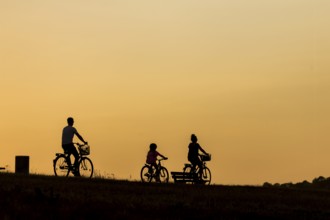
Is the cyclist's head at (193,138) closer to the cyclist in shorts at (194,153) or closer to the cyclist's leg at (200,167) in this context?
the cyclist in shorts at (194,153)

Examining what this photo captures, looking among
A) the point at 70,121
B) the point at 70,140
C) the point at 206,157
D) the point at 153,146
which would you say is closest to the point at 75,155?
the point at 70,140

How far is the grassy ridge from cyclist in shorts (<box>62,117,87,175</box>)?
238 cm

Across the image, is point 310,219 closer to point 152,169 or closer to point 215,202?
point 215,202

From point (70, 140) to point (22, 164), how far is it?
8.19 m

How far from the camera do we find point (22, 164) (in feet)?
132

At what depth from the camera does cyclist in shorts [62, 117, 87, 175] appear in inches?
1278

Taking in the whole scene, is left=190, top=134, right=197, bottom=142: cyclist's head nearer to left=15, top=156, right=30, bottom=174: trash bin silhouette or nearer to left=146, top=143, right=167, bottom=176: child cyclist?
left=146, top=143, right=167, bottom=176: child cyclist

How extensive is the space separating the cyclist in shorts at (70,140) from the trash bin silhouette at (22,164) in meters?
7.20

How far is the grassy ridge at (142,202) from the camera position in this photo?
19.0 metres

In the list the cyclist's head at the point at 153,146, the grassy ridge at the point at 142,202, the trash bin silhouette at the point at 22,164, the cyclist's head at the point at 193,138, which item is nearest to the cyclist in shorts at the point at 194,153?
the cyclist's head at the point at 193,138

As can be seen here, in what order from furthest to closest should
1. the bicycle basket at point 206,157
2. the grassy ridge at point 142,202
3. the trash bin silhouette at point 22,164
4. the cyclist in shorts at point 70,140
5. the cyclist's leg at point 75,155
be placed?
the trash bin silhouette at point 22,164, the bicycle basket at point 206,157, the cyclist's leg at point 75,155, the cyclist in shorts at point 70,140, the grassy ridge at point 142,202

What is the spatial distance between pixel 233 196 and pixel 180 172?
28.2ft

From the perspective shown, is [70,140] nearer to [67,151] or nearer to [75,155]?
[67,151]

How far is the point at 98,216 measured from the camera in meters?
18.6
